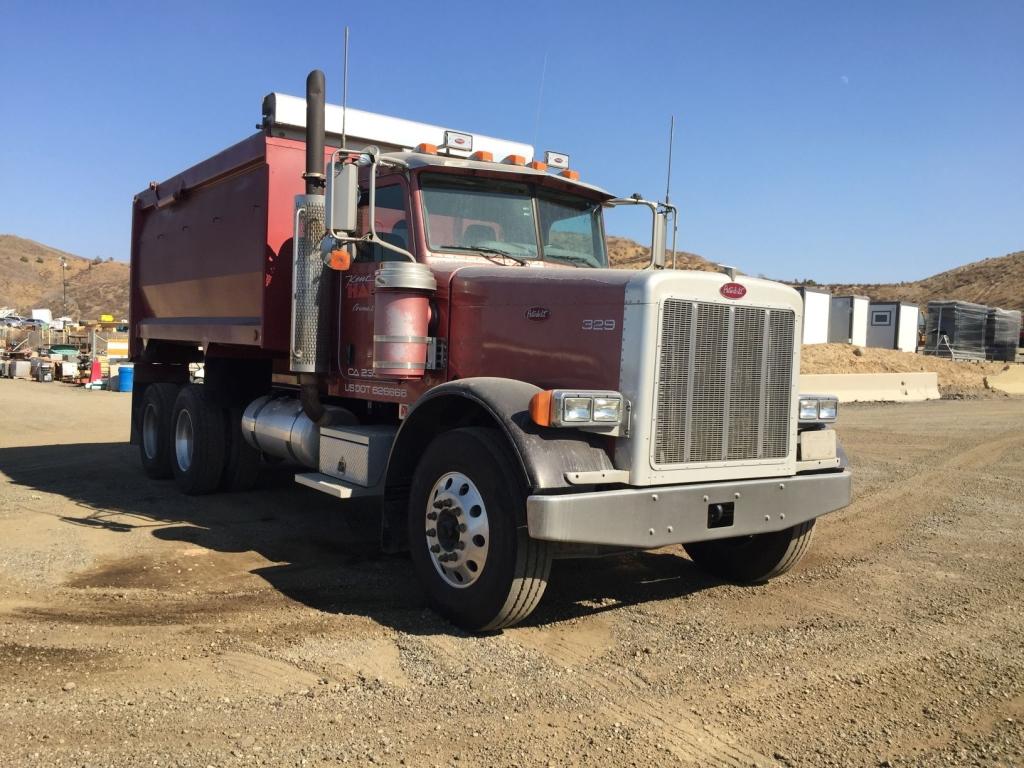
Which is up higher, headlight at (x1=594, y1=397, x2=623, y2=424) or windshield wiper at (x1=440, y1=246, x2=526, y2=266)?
windshield wiper at (x1=440, y1=246, x2=526, y2=266)

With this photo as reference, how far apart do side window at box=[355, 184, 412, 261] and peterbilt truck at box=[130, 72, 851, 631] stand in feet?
0.05

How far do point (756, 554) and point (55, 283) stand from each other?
98.2m

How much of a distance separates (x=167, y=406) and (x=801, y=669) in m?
7.72

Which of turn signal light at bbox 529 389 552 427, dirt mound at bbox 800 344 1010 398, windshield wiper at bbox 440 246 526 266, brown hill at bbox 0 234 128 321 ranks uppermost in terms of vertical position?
brown hill at bbox 0 234 128 321

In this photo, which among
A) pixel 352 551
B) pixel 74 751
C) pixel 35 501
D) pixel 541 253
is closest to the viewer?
pixel 74 751

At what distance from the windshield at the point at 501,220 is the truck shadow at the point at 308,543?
228 centimetres

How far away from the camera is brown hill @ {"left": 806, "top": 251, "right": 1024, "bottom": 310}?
2918 inches

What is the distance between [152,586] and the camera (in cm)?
565

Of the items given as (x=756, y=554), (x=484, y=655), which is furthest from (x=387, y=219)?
(x=756, y=554)

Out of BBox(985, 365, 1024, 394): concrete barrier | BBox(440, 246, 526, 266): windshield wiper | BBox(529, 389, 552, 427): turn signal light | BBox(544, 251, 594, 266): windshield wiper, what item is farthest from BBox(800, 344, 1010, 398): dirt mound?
BBox(529, 389, 552, 427): turn signal light

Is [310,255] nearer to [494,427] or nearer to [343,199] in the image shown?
[343,199]

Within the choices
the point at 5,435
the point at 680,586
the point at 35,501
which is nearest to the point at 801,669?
the point at 680,586

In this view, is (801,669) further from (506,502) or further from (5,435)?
(5,435)

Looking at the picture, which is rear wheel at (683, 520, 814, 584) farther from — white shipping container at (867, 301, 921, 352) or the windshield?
white shipping container at (867, 301, 921, 352)
